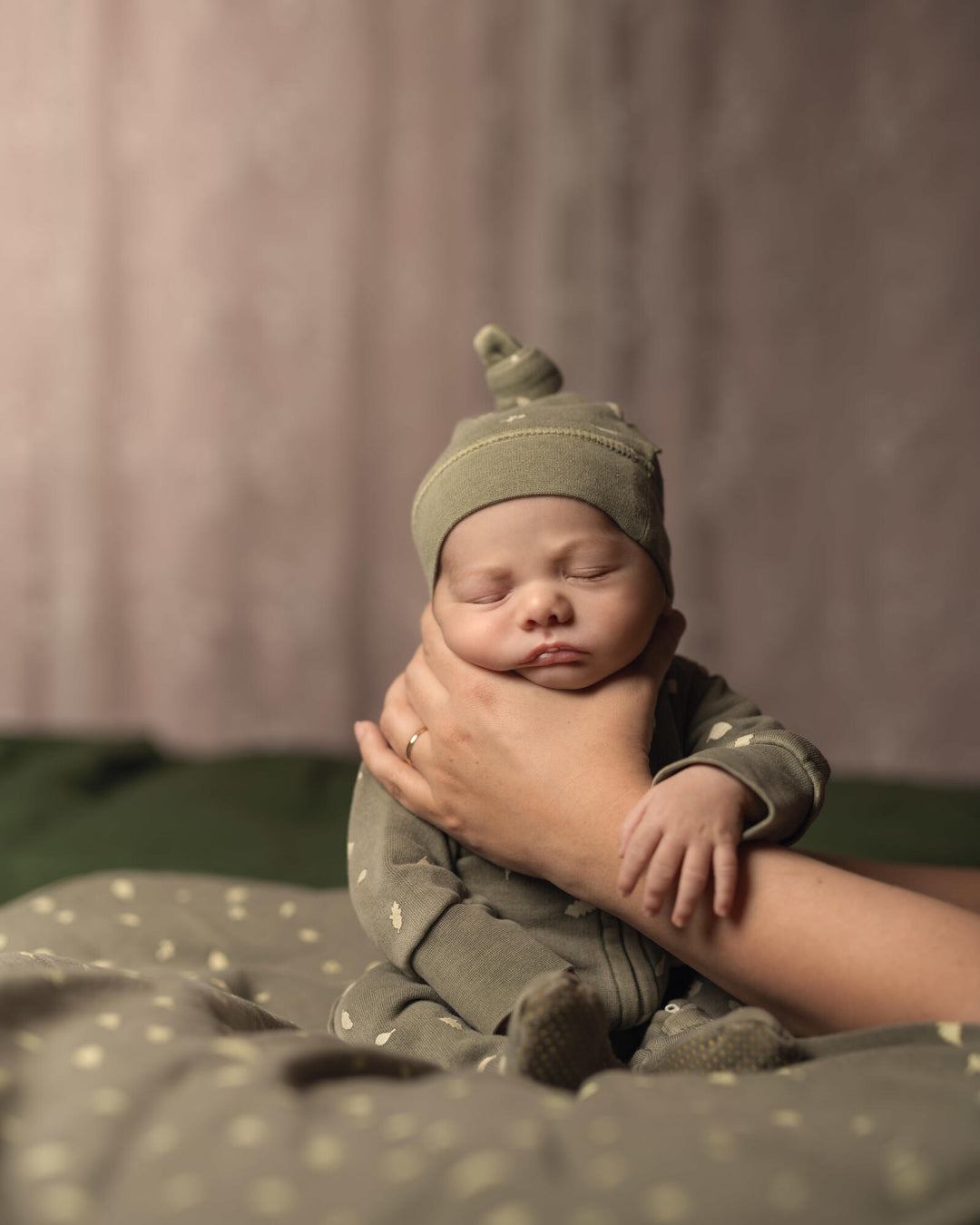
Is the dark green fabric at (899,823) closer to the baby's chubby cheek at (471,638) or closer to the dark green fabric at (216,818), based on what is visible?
the dark green fabric at (216,818)

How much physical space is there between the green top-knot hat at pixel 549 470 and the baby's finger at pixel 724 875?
12.5 inches

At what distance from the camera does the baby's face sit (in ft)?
3.17

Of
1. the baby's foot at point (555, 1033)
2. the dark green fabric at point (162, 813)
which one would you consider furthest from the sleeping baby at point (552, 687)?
the dark green fabric at point (162, 813)

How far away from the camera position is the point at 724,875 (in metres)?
0.81

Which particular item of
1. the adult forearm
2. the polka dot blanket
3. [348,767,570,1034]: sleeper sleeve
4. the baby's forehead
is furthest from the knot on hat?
the polka dot blanket

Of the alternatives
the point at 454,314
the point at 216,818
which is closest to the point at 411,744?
the point at 216,818

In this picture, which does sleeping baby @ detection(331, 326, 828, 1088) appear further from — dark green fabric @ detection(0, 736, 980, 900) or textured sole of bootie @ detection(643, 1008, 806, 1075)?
dark green fabric @ detection(0, 736, 980, 900)

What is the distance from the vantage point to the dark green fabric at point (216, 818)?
61.2 inches

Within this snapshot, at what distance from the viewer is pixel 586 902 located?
3.30 feet

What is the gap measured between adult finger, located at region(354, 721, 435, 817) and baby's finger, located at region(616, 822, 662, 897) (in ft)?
0.79

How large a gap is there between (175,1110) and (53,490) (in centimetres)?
325

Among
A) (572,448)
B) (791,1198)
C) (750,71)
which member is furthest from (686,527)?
(791,1198)

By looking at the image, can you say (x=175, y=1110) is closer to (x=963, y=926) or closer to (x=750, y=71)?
(x=963, y=926)

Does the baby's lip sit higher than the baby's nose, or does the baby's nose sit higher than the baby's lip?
the baby's nose
